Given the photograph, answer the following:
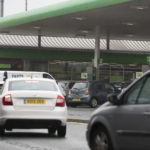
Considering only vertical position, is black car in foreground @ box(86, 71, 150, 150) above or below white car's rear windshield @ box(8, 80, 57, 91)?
below

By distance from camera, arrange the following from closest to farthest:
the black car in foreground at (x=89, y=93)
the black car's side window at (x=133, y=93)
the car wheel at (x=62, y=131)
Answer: the black car's side window at (x=133, y=93) < the car wheel at (x=62, y=131) < the black car in foreground at (x=89, y=93)

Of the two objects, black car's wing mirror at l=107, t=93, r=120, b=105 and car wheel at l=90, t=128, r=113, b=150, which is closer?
black car's wing mirror at l=107, t=93, r=120, b=105

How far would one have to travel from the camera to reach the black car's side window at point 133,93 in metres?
7.57

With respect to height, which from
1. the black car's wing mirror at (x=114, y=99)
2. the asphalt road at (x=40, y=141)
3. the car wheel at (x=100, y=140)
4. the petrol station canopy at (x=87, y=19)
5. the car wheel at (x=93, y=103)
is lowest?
the asphalt road at (x=40, y=141)

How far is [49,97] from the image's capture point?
41.3 feet

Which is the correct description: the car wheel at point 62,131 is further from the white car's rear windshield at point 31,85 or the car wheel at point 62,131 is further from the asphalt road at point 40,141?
the white car's rear windshield at point 31,85

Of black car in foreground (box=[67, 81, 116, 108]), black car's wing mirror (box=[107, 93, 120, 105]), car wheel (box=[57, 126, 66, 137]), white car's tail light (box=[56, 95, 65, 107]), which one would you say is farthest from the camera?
black car in foreground (box=[67, 81, 116, 108])

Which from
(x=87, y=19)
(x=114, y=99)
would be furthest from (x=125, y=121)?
(x=87, y=19)

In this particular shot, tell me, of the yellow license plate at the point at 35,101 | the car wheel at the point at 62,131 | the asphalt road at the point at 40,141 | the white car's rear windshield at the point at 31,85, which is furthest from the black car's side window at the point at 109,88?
the yellow license plate at the point at 35,101

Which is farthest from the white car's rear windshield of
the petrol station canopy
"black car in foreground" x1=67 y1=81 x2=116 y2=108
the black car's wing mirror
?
the petrol station canopy

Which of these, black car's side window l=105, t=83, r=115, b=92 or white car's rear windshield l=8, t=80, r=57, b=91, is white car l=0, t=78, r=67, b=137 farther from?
black car's side window l=105, t=83, r=115, b=92

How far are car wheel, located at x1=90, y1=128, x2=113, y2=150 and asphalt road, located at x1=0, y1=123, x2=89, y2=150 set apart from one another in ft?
7.32

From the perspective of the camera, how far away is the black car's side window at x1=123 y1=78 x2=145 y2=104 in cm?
757

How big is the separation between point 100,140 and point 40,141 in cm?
391
